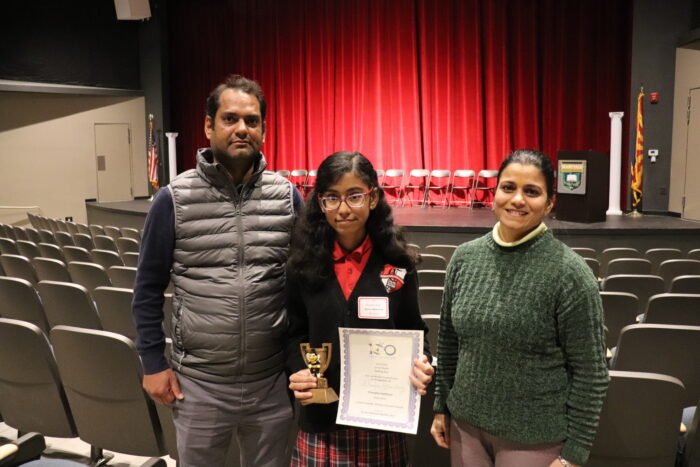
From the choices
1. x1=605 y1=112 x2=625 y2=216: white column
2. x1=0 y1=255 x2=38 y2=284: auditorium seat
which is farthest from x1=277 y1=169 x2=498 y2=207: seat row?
x1=0 y1=255 x2=38 y2=284: auditorium seat

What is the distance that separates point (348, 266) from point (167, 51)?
42.3 ft

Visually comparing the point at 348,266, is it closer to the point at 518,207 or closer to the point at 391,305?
the point at 391,305

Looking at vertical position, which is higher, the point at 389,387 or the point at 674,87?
the point at 674,87

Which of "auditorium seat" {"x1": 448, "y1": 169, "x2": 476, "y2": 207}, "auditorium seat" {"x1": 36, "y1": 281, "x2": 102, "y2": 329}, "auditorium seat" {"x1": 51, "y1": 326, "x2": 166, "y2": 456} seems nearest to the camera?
"auditorium seat" {"x1": 51, "y1": 326, "x2": 166, "y2": 456}

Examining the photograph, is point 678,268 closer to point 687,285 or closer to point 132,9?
point 687,285

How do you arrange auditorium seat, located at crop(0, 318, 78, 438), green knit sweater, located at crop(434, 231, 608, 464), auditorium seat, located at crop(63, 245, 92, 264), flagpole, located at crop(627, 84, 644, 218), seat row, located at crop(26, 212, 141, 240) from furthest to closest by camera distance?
flagpole, located at crop(627, 84, 644, 218) < seat row, located at crop(26, 212, 141, 240) < auditorium seat, located at crop(63, 245, 92, 264) < auditorium seat, located at crop(0, 318, 78, 438) < green knit sweater, located at crop(434, 231, 608, 464)

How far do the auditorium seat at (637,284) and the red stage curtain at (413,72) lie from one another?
25.5ft

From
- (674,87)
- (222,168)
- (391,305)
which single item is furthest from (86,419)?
(674,87)

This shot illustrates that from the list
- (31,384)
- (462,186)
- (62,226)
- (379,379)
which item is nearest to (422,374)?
(379,379)

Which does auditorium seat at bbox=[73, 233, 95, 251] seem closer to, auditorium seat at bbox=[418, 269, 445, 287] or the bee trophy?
auditorium seat at bbox=[418, 269, 445, 287]

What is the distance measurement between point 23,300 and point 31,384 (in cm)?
126

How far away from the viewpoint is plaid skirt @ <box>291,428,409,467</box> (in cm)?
159

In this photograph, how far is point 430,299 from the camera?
3.31 meters

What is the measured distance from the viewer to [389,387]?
156cm
